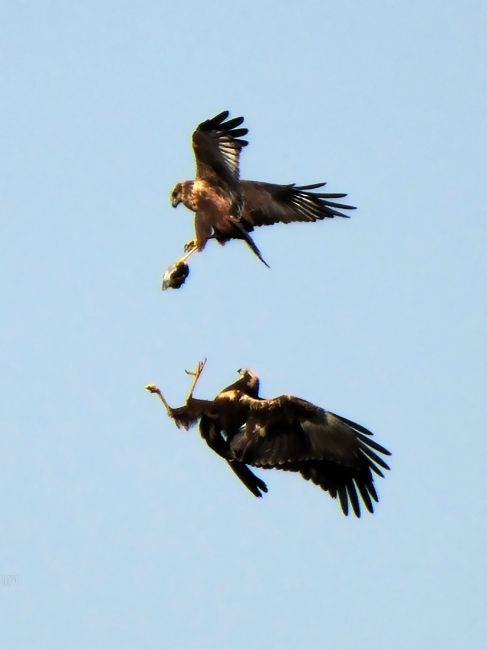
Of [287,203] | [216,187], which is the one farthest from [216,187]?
[287,203]

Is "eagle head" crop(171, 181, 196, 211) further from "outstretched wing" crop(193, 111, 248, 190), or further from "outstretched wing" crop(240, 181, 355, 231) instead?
"outstretched wing" crop(240, 181, 355, 231)

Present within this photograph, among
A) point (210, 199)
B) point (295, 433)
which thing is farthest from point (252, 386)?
point (210, 199)

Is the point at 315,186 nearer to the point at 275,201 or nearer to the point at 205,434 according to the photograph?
the point at 275,201

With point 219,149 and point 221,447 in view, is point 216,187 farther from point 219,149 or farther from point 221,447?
point 221,447

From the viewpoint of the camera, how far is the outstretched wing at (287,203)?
63.2ft

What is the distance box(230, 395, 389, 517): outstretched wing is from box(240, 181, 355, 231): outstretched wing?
2735 mm

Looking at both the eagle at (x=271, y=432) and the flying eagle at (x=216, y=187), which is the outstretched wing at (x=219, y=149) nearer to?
the flying eagle at (x=216, y=187)

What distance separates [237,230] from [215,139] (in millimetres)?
960

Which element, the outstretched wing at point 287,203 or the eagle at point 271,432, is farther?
the outstretched wing at point 287,203

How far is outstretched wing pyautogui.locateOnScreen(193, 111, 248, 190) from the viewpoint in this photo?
17500 mm

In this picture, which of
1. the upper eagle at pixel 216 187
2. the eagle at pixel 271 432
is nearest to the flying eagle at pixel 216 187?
the upper eagle at pixel 216 187

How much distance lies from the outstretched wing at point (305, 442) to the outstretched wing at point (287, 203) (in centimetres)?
273

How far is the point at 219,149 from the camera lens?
57.8 ft

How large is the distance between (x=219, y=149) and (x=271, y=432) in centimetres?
289
